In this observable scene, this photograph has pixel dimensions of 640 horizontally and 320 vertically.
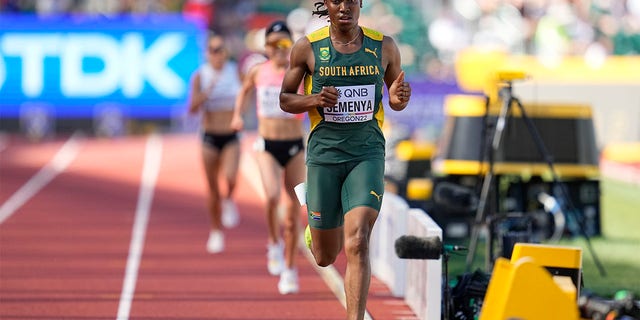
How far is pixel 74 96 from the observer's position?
28656mm

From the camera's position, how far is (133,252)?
533 inches

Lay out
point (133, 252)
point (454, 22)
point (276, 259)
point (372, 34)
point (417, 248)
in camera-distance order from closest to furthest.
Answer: point (372, 34) < point (417, 248) < point (276, 259) < point (133, 252) < point (454, 22)

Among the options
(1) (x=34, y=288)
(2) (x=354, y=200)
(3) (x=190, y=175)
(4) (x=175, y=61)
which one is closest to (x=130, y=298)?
(1) (x=34, y=288)

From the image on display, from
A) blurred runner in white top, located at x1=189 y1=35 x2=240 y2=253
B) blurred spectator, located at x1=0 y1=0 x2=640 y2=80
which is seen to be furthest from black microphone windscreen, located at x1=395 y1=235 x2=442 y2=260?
blurred spectator, located at x1=0 y1=0 x2=640 y2=80

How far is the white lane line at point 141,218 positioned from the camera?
10.6m

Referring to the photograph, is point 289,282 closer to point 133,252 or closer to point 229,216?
point 133,252

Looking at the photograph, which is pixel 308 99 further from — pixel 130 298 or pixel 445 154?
pixel 445 154

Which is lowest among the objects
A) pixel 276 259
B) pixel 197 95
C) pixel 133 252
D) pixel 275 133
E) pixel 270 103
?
pixel 133 252

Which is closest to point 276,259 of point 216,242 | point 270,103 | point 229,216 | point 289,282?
point 289,282

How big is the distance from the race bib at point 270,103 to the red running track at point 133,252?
4.39 feet

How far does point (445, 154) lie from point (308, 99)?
7301mm

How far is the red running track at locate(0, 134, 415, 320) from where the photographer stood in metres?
10.1

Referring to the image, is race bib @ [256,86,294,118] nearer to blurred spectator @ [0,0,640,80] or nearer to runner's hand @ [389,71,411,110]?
runner's hand @ [389,71,411,110]

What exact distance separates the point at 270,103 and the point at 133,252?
108 inches
